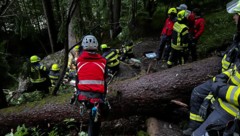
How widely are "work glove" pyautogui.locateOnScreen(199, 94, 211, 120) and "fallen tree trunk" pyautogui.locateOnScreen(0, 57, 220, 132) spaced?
1.41 m

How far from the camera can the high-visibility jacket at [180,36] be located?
7.86 meters

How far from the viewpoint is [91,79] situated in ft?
16.6

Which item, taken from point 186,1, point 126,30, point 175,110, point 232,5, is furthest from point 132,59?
point 232,5

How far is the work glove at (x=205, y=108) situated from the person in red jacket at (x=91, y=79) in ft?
6.47

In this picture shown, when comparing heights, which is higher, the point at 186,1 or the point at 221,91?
the point at 186,1

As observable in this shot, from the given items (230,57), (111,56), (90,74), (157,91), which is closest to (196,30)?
(111,56)

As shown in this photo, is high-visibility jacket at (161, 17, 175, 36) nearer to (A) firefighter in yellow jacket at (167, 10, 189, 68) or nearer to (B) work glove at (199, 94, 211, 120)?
(A) firefighter in yellow jacket at (167, 10, 189, 68)

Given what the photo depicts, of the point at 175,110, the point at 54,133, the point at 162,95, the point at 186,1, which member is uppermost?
the point at 186,1

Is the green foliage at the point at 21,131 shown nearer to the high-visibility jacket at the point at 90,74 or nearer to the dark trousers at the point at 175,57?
the high-visibility jacket at the point at 90,74

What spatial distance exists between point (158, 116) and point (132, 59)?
5448mm

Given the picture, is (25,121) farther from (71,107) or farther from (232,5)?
(232,5)

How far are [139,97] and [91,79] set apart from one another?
1308 millimetres

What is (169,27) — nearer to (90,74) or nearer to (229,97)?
(90,74)

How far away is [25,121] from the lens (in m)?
6.03
